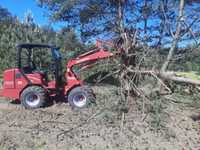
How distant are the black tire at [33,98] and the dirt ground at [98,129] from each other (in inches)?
10.6

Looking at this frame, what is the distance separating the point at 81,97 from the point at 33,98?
1.25m

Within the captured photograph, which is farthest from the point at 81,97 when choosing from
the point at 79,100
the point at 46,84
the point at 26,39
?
the point at 26,39

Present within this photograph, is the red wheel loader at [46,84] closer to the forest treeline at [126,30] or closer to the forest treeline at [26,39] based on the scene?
the forest treeline at [126,30]

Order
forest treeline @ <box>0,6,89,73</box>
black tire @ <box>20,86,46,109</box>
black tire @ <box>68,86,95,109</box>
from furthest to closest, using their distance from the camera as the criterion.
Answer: forest treeline @ <box>0,6,89,73</box> < black tire @ <box>20,86,46,109</box> < black tire @ <box>68,86,95,109</box>

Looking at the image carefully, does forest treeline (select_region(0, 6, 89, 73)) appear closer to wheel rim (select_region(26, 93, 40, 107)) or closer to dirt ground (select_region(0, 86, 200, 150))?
wheel rim (select_region(26, 93, 40, 107))

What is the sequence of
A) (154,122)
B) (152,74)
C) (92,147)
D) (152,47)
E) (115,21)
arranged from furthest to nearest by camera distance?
(115,21) → (152,47) → (152,74) → (154,122) → (92,147)

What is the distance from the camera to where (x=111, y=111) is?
7.54 m

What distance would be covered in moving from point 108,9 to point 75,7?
1238 mm

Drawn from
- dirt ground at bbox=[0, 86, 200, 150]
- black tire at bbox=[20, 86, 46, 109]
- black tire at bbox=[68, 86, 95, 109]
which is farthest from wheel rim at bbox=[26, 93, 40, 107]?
black tire at bbox=[68, 86, 95, 109]

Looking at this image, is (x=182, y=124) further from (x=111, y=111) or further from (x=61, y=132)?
(x=61, y=132)

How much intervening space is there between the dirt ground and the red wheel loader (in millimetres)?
367

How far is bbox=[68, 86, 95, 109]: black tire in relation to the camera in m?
8.50

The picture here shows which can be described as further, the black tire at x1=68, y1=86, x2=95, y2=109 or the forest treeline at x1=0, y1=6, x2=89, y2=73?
the forest treeline at x1=0, y1=6, x2=89, y2=73

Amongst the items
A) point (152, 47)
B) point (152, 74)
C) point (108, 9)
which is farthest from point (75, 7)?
point (152, 74)
